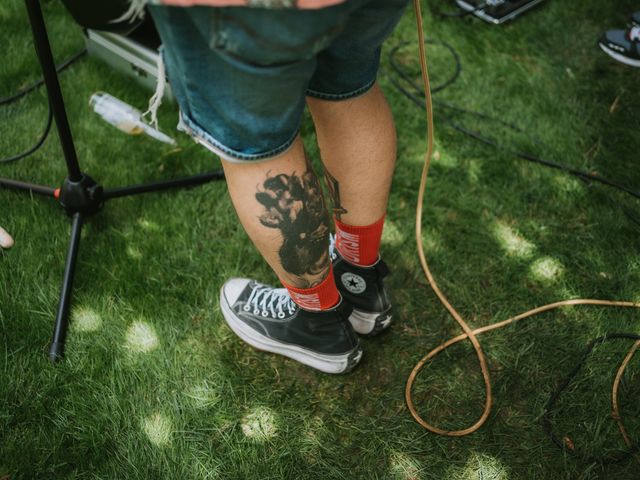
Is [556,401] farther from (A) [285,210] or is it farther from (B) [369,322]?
(A) [285,210]

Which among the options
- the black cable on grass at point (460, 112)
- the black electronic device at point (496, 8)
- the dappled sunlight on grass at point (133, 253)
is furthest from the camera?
the black electronic device at point (496, 8)

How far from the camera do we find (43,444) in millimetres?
1275

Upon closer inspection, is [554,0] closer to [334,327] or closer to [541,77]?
[541,77]

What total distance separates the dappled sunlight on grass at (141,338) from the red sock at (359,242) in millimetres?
507

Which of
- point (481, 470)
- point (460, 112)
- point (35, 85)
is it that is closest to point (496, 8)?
point (460, 112)

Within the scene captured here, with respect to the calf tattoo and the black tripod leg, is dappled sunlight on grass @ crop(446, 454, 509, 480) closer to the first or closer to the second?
the calf tattoo

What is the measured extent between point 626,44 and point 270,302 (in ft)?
5.54

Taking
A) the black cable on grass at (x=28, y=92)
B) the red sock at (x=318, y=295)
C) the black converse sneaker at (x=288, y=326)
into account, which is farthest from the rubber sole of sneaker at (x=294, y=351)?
the black cable on grass at (x=28, y=92)

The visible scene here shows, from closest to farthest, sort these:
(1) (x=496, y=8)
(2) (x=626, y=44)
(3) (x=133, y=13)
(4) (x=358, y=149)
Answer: (3) (x=133, y=13), (4) (x=358, y=149), (2) (x=626, y=44), (1) (x=496, y=8)

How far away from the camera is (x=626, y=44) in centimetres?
222

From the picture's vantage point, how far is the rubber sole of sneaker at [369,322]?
1.47 metres

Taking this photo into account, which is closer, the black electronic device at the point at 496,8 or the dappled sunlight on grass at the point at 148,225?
the dappled sunlight on grass at the point at 148,225

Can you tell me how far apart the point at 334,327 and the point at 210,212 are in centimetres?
61

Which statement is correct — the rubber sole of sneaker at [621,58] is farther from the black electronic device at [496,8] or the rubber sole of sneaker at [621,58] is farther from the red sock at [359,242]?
the red sock at [359,242]
